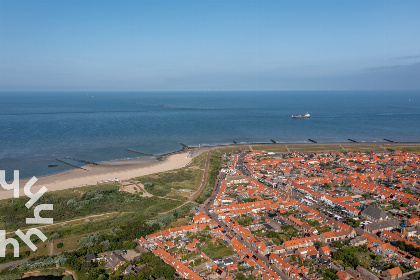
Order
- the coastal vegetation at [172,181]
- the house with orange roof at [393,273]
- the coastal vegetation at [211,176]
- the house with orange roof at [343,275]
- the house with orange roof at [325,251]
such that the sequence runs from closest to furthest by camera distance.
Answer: the house with orange roof at [343,275], the house with orange roof at [393,273], the house with orange roof at [325,251], the coastal vegetation at [211,176], the coastal vegetation at [172,181]

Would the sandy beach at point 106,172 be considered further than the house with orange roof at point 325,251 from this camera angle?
Yes

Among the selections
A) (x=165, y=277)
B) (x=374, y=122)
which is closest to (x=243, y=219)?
(x=165, y=277)

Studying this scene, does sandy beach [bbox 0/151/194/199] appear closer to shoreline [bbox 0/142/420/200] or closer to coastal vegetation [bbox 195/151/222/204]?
shoreline [bbox 0/142/420/200]

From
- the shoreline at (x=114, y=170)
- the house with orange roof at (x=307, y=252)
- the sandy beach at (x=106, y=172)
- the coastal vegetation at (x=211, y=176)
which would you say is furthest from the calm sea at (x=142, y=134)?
the house with orange roof at (x=307, y=252)

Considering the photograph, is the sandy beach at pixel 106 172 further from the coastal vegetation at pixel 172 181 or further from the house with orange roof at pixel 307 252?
the house with orange roof at pixel 307 252

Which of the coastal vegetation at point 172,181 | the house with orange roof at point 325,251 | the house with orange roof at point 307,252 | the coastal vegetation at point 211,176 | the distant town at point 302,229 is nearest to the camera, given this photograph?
the distant town at point 302,229

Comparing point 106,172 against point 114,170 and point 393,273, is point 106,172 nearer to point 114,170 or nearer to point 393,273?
point 114,170

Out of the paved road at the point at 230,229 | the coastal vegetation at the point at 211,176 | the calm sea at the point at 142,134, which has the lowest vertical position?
the paved road at the point at 230,229
